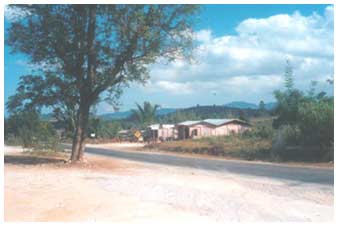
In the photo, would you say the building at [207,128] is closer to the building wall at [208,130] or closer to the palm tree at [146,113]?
the building wall at [208,130]

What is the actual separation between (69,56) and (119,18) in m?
3.08

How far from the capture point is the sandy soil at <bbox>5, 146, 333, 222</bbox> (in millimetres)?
8531

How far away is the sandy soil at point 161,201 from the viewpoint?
28.0ft

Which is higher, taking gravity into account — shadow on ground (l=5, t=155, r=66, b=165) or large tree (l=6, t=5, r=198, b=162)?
large tree (l=6, t=5, r=198, b=162)

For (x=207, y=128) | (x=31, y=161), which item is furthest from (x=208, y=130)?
(x=31, y=161)

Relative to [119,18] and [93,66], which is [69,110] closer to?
[93,66]

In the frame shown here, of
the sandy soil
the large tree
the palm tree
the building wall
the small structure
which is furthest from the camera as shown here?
the palm tree

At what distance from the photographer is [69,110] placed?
22.5 meters

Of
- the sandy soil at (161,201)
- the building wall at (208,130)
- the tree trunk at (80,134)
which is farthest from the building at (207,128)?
the sandy soil at (161,201)

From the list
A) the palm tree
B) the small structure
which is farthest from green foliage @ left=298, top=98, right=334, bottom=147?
the palm tree

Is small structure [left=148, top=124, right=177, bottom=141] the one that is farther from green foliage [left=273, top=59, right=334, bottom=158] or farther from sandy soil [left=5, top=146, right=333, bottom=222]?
sandy soil [left=5, top=146, right=333, bottom=222]

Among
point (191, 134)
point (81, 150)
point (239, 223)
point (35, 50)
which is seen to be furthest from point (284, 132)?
point (191, 134)

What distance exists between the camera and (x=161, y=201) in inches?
398

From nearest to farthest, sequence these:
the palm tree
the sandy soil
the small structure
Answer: the sandy soil, the small structure, the palm tree
